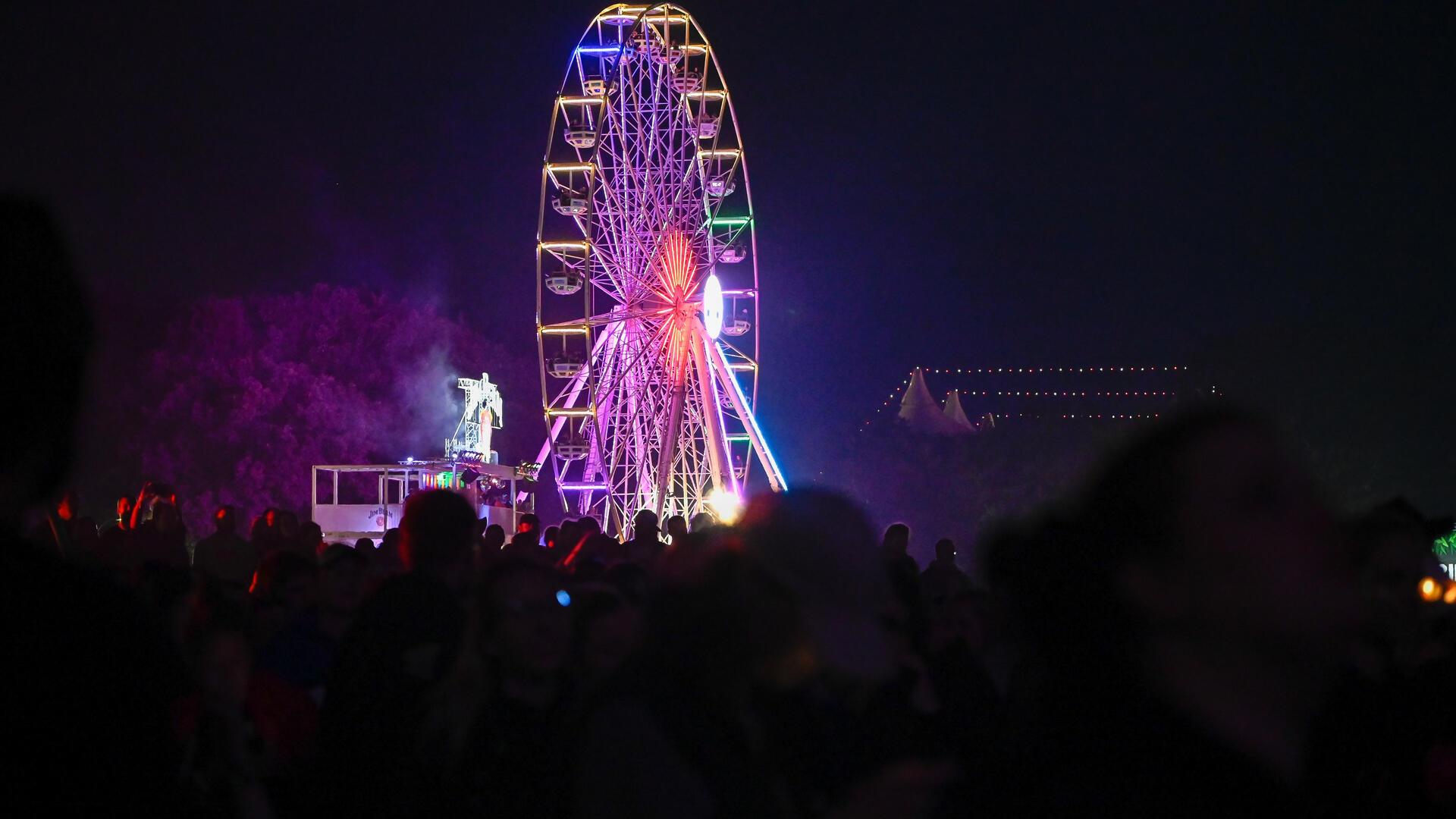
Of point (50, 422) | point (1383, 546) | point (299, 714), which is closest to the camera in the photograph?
point (50, 422)

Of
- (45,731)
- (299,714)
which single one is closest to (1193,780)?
(45,731)

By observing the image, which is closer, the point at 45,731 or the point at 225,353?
the point at 45,731

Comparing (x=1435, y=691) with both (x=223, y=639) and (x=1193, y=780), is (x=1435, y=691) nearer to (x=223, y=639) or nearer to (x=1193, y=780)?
(x=1193, y=780)

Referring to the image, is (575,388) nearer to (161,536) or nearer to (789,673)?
(161,536)

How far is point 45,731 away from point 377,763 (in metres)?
2.68

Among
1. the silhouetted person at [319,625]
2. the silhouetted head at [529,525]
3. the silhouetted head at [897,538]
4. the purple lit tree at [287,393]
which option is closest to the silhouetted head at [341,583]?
the silhouetted person at [319,625]

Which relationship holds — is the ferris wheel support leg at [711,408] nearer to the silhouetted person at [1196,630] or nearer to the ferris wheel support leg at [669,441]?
the ferris wheel support leg at [669,441]

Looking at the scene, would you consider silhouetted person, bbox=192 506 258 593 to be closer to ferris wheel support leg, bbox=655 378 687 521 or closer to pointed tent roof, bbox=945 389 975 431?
ferris wheel support leg, bbox=655 378 687 521

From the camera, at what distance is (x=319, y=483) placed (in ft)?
170

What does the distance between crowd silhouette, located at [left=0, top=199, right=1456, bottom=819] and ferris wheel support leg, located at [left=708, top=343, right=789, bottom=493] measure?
23564mm

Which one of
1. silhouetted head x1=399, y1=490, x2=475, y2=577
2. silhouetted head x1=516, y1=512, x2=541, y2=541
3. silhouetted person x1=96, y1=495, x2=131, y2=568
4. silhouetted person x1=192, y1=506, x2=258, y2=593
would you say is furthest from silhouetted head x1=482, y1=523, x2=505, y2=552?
silhouetted head x1=399, y1=490, x2=475, y2=577

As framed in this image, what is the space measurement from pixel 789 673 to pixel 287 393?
52.2 metres

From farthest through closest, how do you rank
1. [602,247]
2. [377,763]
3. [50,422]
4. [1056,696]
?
[602,247]
[377,763]
[1056,696]
[50,422]

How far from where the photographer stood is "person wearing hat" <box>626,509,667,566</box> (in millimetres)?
9969
